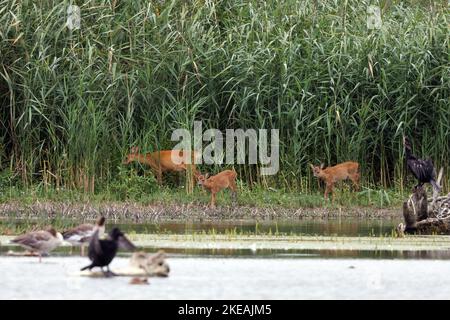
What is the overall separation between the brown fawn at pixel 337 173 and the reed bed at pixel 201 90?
1.59 ft

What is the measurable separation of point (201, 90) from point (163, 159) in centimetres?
116

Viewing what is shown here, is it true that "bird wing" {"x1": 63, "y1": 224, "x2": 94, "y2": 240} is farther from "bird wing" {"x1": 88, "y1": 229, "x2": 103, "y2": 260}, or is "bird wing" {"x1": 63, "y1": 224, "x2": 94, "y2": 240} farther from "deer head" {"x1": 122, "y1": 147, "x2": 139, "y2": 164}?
"deer head" {"x1": 122, "y1": 147, "x2": 139, "y2": 164}

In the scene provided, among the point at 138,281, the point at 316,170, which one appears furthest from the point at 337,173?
the point at 138,281

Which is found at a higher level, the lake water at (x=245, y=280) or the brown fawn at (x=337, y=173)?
the brown fawn at (x=337, y=173)

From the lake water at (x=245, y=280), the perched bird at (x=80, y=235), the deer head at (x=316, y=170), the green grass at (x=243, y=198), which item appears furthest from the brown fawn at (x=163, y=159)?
the lake water at (x=245, y=280)

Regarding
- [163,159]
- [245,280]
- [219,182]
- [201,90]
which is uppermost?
[201,90]

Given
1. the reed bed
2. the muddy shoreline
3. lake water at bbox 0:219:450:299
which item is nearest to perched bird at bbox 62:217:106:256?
lake water at bbox 0:219:450:299

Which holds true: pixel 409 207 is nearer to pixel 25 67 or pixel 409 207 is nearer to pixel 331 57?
pixel 331 57

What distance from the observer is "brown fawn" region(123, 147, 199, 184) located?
1792 cm

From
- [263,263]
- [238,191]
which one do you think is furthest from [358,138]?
[263,263]

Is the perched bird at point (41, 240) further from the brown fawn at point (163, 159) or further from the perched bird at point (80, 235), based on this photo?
the brown fawn at point (163, 159)

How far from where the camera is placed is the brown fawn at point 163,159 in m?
17.9

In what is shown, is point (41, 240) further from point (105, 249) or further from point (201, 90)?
point (201, 90)

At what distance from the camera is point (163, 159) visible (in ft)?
59.1
